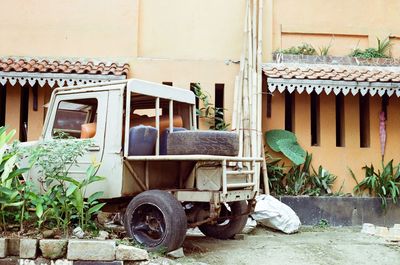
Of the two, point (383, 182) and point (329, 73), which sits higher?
point (329, 73)

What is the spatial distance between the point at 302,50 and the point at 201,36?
6.84 feet

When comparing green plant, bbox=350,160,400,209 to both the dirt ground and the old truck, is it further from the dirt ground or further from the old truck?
the old truck

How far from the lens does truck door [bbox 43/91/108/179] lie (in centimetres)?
543

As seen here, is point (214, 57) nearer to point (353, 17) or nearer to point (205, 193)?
point (353, 17)

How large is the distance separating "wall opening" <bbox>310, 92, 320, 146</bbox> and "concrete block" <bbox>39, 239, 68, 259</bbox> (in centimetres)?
571

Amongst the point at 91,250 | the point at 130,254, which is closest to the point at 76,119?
the point at 91,250

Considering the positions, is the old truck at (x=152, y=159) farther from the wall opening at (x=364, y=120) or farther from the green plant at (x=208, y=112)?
the wall opening at (x=364, y=120)

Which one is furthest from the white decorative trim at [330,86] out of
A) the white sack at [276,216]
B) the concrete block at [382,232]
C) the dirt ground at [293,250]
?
the dirt ground at [293,250]

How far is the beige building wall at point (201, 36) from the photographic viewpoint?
8.94 m

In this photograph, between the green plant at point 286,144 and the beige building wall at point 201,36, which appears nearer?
the green plant at point 286,144

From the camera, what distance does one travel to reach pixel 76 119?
19.6ft

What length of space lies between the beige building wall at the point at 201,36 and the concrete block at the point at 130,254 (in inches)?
180

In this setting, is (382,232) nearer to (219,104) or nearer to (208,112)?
(208,112)

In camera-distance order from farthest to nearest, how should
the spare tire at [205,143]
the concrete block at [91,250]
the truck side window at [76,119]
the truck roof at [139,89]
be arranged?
1. the truck side window at [76,119]
2. the truck roof at [139,89]
3. the spare tire at [205,143]
4. the concrete block at [91,250]
